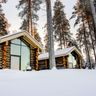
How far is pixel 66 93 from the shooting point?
6797 millimetres

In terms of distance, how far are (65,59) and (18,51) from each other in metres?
9.38

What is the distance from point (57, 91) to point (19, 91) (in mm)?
1337

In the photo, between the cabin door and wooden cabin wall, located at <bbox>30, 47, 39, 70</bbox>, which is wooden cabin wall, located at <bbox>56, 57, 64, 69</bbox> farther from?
the cabin door

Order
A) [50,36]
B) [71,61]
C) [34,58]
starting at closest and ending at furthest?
1. [50,36]
2. [34,58]
3. [71,61]

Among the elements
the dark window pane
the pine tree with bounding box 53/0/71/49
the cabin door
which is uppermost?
the pine tree with bounding box 53/0/71/49

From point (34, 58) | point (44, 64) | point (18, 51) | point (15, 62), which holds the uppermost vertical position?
point (18, 51)

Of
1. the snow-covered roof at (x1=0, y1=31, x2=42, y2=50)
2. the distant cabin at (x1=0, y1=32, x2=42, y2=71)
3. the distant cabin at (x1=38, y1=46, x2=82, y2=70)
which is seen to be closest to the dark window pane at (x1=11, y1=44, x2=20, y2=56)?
the distant cabin at (x1=0, y1=32, x2=42, y2=71)

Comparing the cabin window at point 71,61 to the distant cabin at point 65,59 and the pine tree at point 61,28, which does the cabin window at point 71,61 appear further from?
the pine tree at point 61,28

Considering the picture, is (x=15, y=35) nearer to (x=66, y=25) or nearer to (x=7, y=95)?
(x=7, y=95)

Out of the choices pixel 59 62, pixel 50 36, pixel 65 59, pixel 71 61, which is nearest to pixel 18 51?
pixel 50 36

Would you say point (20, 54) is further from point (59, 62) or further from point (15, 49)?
point (59, 62)

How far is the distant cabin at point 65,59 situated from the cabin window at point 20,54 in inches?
264

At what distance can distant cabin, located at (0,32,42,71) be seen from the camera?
20297 millimetres

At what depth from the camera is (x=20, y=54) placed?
22.4 metres
